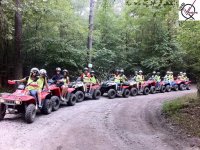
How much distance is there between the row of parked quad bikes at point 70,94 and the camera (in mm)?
10039

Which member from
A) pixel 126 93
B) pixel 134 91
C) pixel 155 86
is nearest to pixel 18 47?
pixel 126 93

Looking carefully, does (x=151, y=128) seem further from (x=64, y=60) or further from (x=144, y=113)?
(x=64, y=60)

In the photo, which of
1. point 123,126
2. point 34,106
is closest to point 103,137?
point 123,126

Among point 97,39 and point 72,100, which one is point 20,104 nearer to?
point 72,100

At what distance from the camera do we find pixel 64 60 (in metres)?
18.9

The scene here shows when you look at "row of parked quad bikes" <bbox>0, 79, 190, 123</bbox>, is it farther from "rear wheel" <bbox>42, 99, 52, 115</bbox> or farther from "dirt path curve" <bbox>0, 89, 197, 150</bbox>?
"dirt path curve" <bbox>0, 89, 197, 150</bbox>

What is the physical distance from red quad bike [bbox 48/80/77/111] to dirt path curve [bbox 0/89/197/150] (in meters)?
0.35

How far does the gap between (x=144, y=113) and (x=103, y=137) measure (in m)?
4.23

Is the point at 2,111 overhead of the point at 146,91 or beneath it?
beneath

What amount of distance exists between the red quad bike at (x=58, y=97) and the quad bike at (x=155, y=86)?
27.4ft

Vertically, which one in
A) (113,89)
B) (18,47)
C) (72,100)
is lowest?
(72,100)

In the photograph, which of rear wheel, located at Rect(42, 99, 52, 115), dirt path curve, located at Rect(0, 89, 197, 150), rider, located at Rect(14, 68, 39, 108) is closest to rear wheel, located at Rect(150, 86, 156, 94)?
dirt path curve, located at Rect(0, 89, 197, 150)

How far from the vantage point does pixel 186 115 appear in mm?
11406

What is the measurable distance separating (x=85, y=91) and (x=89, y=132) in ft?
24.3
